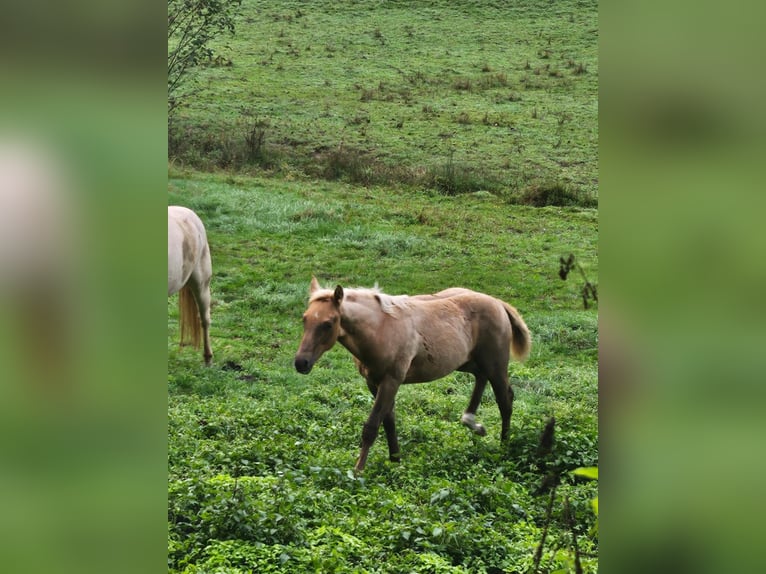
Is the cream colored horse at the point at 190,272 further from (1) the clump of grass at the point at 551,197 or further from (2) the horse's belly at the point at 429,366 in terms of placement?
(1) the clump of grass at the point at 551,197

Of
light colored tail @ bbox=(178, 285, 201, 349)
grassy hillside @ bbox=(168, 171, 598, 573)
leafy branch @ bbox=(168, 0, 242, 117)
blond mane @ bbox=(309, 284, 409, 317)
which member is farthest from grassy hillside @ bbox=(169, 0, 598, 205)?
blond mane @ bbox=(309, 284, 409, 317)

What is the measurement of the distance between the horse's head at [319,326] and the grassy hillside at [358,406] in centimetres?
70

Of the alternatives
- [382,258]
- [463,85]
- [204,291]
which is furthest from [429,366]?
[463,85]

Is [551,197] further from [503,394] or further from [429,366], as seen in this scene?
[429,366]

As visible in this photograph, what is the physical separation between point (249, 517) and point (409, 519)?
83cm

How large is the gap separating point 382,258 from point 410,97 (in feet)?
17.6

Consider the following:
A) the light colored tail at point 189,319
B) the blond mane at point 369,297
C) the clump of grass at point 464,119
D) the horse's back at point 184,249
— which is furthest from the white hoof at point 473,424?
the clump of grass at point 464,119

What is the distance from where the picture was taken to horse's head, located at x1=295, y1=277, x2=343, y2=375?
15.6ft

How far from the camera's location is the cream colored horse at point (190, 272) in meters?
6.40

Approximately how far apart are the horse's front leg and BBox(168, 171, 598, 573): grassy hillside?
0.39 feet

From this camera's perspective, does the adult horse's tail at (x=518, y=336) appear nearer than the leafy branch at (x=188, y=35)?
Yes
